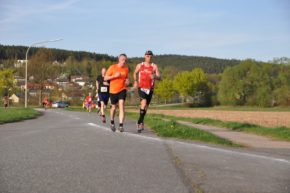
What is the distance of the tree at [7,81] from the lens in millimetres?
94688

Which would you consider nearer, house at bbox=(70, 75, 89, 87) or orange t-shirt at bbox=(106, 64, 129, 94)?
orange t-shirt at bbox=(106, 64, 129, 94)

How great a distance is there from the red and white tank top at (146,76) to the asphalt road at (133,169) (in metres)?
3.78

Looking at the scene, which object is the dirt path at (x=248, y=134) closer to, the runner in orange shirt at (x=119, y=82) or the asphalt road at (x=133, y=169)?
the runner in orange shirt at (x=119, y=82)

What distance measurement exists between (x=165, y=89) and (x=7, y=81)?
66.2 metres

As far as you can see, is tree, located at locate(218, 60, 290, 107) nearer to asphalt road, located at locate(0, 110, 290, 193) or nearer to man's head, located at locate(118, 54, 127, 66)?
man's head, located at locate(118, 54, 127, 66)

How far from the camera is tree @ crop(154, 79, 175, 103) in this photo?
497 ft

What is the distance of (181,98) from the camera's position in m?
165

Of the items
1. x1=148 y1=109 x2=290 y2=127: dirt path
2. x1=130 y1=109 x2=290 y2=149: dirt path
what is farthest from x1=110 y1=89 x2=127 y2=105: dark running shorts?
x1=148 y1=109 x2=290 y2=127: dirt path

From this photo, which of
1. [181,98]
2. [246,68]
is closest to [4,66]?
[246,68]

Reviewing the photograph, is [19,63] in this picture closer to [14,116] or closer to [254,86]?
[254,86]

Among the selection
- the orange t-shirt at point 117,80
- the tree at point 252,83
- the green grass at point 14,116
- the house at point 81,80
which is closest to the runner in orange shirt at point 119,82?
the orange t-shirt at point 117,80

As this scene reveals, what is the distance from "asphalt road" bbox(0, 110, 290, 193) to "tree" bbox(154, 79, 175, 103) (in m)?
142

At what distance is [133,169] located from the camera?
5.98 m

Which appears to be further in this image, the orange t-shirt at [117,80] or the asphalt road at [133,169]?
the orange t-shirt at [117,80]
